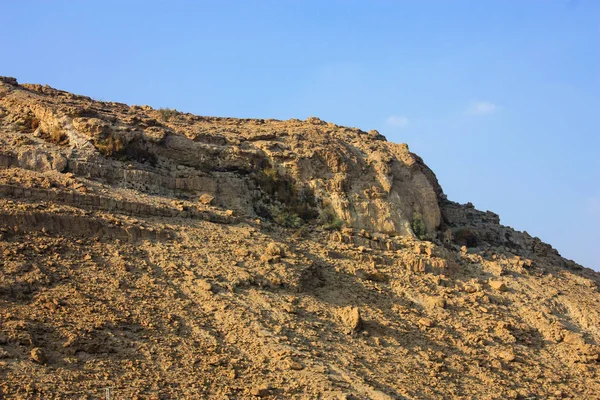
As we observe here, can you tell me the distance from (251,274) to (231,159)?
207 inches

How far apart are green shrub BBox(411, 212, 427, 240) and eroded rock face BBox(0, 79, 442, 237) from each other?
15 cm

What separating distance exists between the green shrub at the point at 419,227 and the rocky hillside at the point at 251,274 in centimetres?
5

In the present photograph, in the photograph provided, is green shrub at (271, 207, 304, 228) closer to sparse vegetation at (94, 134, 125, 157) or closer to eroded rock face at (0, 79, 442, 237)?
eroded rock face at (0, 79, 442, 237)

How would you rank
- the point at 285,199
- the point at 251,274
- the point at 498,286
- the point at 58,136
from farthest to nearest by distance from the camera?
the point at 285,199 < the point at 498,286 < the point at 58,136 < the point at 251,274

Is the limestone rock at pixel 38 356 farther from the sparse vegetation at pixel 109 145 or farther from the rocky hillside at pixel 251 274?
the sparse vegetation at pixel 109 145

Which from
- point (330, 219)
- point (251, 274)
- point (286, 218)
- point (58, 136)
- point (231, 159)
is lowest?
point (251, 274)

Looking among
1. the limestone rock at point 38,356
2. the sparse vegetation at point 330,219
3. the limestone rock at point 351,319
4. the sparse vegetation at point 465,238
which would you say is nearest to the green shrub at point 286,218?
the sparse vegetation at point 330,219

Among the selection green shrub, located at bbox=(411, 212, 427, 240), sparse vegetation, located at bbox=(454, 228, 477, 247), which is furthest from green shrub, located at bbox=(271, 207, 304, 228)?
sparse vegetation, located at bbox=(454, 228, 477, 247)

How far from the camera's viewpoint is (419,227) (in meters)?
23.8

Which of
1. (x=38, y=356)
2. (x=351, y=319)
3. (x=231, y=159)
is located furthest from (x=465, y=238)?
(x=38, y=356)

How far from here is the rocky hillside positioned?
14.6 meters

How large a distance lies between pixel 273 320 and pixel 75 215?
464cm

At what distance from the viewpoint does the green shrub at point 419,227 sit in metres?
23.7

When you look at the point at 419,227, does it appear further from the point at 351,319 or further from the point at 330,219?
the point at 351,319
